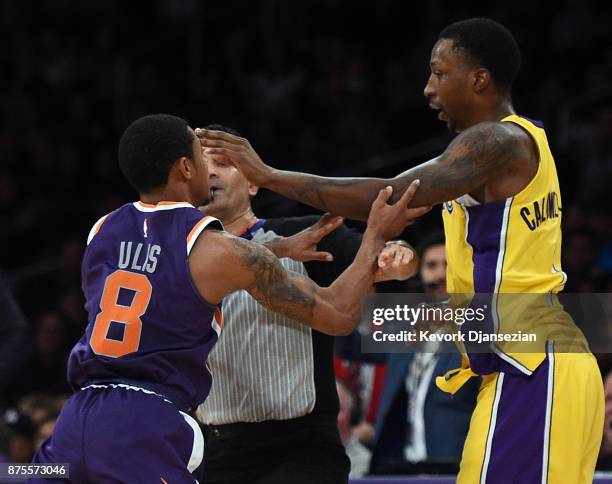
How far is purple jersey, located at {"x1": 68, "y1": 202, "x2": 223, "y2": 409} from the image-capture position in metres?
4.16

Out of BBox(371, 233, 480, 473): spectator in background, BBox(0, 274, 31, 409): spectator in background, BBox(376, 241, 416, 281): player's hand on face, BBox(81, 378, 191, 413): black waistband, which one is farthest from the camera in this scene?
BBox(371, 233, 480, 473): spectator in background

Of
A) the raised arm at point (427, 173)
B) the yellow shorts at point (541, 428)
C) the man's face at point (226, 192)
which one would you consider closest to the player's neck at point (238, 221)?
the man's face at point (226, 192)

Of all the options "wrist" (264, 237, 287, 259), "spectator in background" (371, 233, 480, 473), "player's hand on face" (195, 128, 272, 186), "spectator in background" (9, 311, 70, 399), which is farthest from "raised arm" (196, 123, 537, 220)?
"spectator in background" (9, 311, 70, 399)

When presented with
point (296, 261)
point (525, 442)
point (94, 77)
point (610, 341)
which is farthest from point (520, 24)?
point (525, 442)

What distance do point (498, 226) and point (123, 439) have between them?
1.61m

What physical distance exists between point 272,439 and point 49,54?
10.3 meters

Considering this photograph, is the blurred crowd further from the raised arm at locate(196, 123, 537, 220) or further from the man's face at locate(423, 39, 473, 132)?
the raised arm at locate(196, 123, 537, 220)

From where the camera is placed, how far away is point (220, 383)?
17.1 feet

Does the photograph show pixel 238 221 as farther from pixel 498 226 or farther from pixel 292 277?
pixel 498 226

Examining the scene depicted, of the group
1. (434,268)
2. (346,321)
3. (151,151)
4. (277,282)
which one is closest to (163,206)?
(151,151)

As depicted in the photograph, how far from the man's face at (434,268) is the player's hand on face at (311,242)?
203 centimetres

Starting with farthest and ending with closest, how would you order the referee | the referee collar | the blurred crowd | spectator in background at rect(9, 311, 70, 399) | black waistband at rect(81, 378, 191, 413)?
the blurred crowd → spectator in background at rect(9, 311, 70, 399) → the referee collar → the referee → black waistband at rect(81, 378, 191, 413)

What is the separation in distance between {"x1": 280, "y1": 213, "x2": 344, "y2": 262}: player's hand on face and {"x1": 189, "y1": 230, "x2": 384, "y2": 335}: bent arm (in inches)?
21.2

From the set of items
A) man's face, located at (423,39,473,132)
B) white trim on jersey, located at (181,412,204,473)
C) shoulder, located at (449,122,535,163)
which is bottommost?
white trim on jersey, located at (181,412,204,473)
